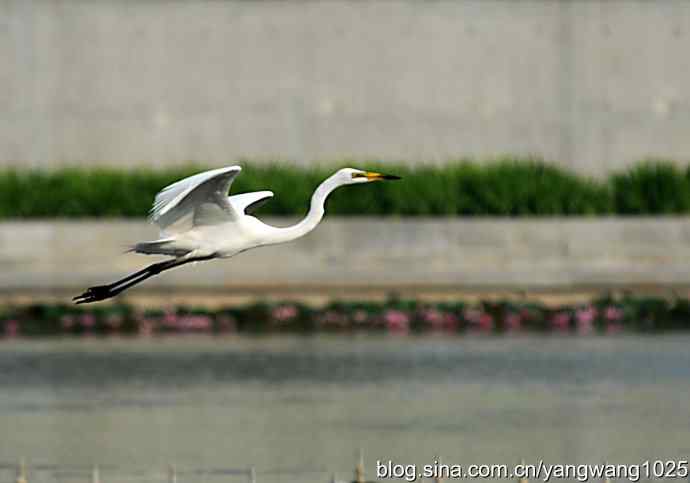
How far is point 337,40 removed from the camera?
3100cm

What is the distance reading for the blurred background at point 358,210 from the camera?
72.5ft

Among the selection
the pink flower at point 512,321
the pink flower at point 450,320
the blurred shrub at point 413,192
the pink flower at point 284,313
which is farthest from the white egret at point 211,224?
the blurred shrub at point 413,192

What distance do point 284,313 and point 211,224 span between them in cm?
1075

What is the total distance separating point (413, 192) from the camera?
28.7 metres

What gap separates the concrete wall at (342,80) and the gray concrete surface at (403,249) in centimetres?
261

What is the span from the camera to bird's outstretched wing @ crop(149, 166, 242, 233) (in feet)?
49.6

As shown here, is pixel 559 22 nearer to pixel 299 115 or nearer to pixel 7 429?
pixel 299 115

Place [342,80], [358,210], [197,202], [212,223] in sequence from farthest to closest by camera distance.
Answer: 1. [342,80]
2. [358,210]
3. [212,223]
4. [197,202]

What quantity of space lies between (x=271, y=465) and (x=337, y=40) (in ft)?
50.0

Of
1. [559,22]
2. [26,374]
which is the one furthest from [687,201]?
[26,374]

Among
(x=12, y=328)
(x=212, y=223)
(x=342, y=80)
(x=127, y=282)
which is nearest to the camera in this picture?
(x=212, y=223)

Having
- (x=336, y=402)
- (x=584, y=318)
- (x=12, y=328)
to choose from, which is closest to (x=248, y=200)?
(x=336, y=402)

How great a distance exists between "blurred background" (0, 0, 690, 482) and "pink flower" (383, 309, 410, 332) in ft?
0.08

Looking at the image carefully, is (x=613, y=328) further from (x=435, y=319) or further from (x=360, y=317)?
(x=360, y=317)
